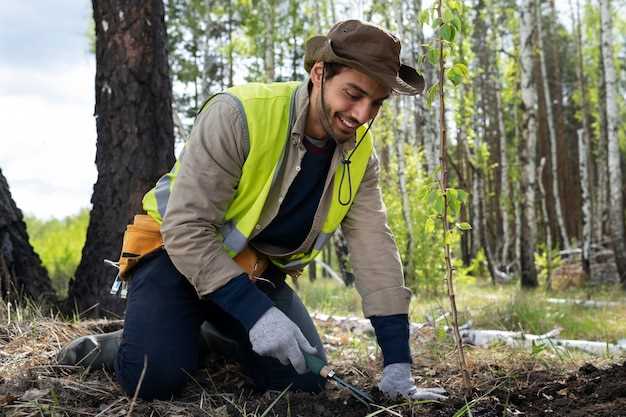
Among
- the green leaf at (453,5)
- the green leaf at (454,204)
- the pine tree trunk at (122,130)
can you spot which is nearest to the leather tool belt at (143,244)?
the green leaf at (454,204)

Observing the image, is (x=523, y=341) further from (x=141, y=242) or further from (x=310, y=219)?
(x=141, y=242)

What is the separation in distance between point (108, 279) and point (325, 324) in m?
1.63

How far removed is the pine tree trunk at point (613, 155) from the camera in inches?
364

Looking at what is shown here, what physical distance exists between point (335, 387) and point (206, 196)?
1.14 meters

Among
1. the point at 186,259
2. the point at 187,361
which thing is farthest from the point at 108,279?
the point at 186,259

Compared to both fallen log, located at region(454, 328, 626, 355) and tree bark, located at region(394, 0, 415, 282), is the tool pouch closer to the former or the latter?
fallen log, located at region(454, 328, 626, 355)

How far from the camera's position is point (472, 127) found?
18.2 metres

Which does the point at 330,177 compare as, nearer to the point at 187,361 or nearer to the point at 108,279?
the point at 187,361

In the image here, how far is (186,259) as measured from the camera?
2.44m

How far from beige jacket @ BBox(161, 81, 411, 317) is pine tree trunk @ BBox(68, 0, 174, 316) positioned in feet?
6.20

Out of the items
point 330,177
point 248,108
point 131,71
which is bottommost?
point 330,177

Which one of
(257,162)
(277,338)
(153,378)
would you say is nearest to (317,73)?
(257,162)

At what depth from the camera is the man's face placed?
2438 millimetres

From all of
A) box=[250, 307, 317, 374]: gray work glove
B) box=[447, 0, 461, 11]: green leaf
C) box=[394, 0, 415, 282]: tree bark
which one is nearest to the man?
box=[250, 307, 317, 374]: gray work glove
